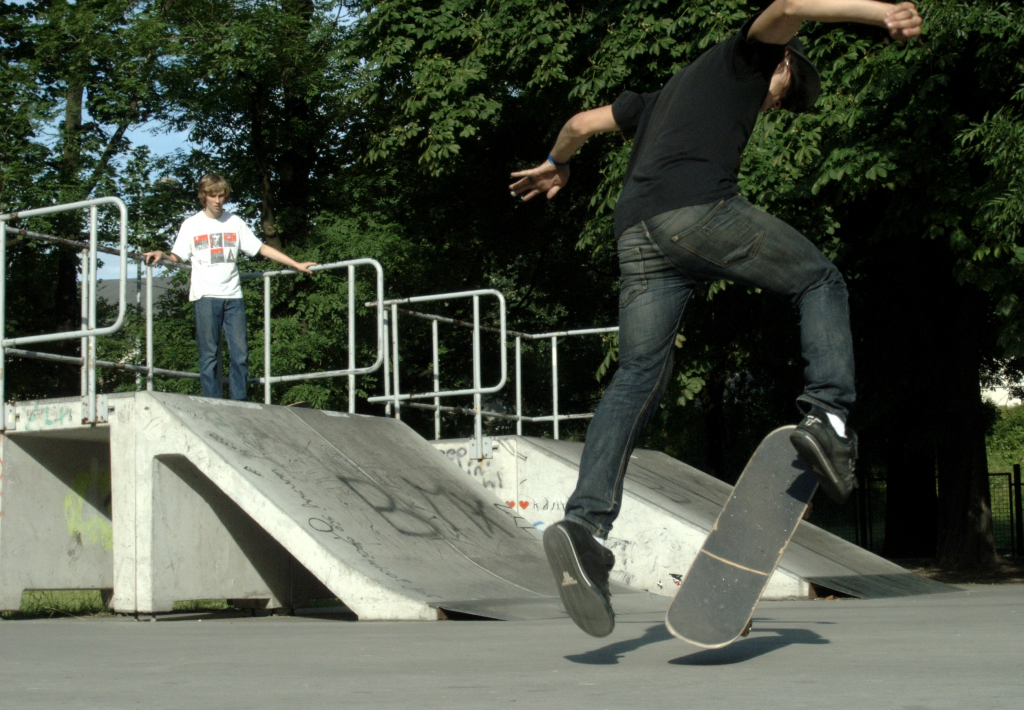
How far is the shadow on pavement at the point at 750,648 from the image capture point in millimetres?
3148

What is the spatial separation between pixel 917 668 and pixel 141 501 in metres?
4.73

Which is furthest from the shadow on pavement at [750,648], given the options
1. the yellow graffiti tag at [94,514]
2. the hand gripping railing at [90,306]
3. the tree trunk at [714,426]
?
the tree trunk at [714,426]

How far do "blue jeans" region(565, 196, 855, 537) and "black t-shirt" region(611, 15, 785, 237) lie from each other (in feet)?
0.19

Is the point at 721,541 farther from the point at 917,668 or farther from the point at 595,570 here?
the point at 917,668

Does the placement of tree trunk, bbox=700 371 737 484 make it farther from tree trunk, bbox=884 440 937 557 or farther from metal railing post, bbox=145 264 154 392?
metal railing post, bbox=145 264 154 392

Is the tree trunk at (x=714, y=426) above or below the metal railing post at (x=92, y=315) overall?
below

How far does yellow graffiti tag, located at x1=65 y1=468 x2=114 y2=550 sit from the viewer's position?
24.8 ft

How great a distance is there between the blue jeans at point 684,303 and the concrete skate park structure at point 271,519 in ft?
7.46

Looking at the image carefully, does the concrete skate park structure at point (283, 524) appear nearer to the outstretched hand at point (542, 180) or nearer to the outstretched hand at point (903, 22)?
the outstretched hand at point (542, 180)

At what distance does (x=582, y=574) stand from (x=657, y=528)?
17.9 feet

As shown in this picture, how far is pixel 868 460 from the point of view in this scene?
1747cm

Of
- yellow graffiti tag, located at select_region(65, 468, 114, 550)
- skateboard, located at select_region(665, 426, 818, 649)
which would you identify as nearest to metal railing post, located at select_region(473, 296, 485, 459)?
yellow graffiti tag, located at select_region(65, 468, 114, 550)

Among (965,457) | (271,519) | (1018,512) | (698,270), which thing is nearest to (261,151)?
(965,457)

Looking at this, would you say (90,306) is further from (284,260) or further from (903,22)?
(903,22)
